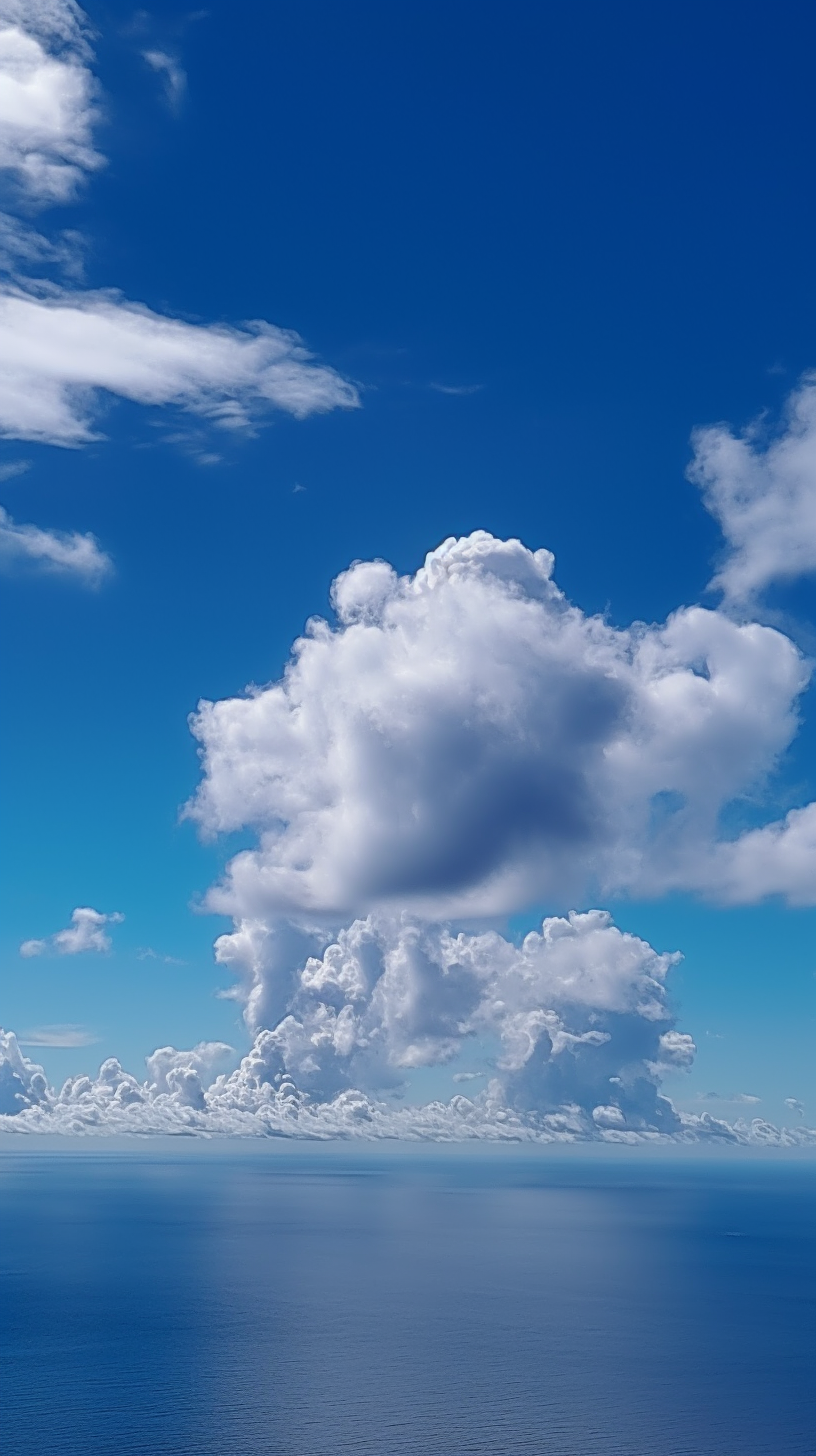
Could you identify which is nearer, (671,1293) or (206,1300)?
(206,1300)

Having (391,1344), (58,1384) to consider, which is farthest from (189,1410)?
(391,1344)

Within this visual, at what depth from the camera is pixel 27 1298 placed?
140500 mm

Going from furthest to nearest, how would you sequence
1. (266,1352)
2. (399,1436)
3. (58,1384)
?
(266,1352) < (58,1384) < (399,1436)

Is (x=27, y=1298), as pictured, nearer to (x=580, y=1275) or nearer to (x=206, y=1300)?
(x=206, y=1300)

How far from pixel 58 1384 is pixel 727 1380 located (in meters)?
59.4

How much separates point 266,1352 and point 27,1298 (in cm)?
4621

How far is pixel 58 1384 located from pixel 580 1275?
9896cm

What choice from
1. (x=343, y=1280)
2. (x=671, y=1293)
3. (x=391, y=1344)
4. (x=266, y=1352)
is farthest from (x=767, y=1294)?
(x=266, y=1352)

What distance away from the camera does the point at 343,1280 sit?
16300 cm

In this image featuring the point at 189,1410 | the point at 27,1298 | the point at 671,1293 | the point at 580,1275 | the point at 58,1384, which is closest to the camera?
the point at 189,1410

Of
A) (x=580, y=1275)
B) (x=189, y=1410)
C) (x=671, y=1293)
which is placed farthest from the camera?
(x=580, y=1275)

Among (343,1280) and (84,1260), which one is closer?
(343,1280)

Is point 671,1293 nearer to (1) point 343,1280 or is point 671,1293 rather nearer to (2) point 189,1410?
(1) point 343,1280

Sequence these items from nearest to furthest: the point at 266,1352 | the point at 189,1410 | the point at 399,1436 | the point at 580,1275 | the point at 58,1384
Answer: the point at 399,1436, the point at 189,1410, the point at 58,1384, the point at 266,1352, the point at 580,1275
